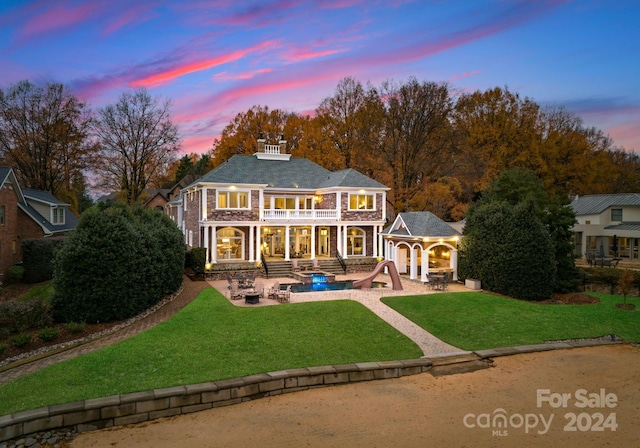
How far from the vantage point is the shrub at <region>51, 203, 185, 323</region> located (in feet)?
52.0

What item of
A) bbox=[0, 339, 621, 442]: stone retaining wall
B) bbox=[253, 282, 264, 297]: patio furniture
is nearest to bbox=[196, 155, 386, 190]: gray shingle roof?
bbox=[253, 282, 264, 297]: patio furniture

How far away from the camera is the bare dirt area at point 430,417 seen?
836 centimetres

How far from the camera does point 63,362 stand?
37.8ft

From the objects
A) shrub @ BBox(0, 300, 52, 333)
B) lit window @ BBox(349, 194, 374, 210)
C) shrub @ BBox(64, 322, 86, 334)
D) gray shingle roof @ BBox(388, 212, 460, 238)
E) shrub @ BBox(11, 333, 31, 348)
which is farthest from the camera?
lit window @ BBox(349, 194, 374, 210)

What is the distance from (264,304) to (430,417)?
34.7 ft

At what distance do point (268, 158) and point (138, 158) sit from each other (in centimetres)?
1433

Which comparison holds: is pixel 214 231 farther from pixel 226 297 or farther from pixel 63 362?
pixel 63 362

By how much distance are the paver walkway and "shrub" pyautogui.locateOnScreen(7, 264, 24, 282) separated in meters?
10.9

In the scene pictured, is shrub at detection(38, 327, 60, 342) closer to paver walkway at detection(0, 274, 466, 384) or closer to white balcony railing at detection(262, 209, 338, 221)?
paver walkway at detection(0, 274, 466, 384)

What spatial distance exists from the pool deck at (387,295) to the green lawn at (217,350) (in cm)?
64

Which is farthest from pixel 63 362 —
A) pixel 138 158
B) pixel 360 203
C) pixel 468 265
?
pixel 138 158

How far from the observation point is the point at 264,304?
1866cm

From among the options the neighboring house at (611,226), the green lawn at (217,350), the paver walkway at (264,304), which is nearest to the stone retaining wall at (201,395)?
the green lawn at (217,350)

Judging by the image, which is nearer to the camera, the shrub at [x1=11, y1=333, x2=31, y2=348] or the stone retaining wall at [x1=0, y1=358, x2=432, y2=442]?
the stone retaining wall at [x1=0, y1=358, x2=432, y2=442]
